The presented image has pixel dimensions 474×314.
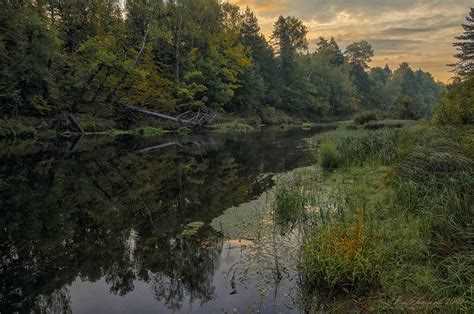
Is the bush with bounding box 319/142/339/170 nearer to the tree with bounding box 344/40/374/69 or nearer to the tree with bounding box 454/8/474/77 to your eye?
the tree with bounding box 454/8/474/77

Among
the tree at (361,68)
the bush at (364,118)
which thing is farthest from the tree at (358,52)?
the bush at (364,118)

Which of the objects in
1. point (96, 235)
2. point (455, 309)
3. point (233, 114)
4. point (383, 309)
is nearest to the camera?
point (455, 309)

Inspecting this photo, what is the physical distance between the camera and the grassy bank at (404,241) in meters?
4.73

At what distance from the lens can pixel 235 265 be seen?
20.8ft

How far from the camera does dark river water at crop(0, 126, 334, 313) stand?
527 centimetres

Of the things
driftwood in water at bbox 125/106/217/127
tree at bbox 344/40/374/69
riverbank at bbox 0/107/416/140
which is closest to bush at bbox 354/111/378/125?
riverbank at bbox 0/107/416/140

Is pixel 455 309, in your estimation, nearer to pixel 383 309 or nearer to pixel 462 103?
pixel 383 309

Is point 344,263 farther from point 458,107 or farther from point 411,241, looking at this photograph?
point 458,107

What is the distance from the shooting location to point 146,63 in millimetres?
42594

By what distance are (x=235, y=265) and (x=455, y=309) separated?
127 inches

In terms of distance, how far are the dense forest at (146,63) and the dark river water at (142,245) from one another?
1721 centimetres

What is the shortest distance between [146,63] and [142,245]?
126 feet

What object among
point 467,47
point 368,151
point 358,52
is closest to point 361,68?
point 358,52

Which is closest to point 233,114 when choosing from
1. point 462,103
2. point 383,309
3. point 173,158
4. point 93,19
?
point 93,19
